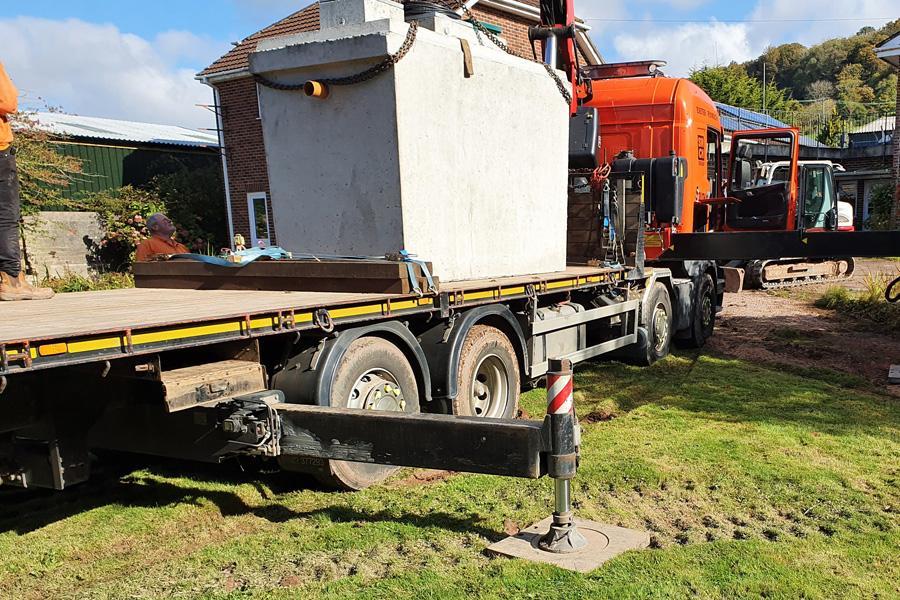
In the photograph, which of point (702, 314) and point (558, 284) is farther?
point (702, 314)

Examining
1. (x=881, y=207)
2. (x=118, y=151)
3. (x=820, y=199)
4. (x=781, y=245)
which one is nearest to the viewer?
(x=781, y=245)

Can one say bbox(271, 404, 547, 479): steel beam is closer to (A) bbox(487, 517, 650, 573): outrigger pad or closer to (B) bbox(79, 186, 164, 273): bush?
(A) bbox(487, 517, 650, 573): outrigger pad

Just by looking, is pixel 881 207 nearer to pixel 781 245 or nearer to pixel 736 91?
pixel 781 245

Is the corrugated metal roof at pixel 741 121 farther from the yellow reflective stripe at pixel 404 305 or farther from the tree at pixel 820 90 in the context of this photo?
the tree at pixel 820 90

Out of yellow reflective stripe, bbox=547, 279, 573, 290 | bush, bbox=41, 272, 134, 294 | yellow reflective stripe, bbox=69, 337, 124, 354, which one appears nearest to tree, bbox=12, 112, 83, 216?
bush, bbox=41, 272, 134, 294

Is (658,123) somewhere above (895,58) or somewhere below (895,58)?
below

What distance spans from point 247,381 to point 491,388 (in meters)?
2.75

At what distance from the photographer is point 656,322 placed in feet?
31.7

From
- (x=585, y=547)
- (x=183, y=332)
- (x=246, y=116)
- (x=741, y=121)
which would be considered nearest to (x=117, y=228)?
(x=246, y=116)

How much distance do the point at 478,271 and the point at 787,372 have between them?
4.44 meters

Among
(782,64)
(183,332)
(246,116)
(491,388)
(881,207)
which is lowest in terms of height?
(491,388)

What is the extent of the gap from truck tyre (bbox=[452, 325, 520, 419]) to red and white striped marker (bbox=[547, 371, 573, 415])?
1.85 metres

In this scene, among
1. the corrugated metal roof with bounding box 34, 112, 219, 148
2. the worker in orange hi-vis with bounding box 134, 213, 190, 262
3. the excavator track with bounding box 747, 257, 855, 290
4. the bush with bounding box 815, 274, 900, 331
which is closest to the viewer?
the worker in orange hi-vis with bounding box 134, 213, 190, 262

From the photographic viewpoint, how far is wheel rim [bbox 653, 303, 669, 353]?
31.7ft
